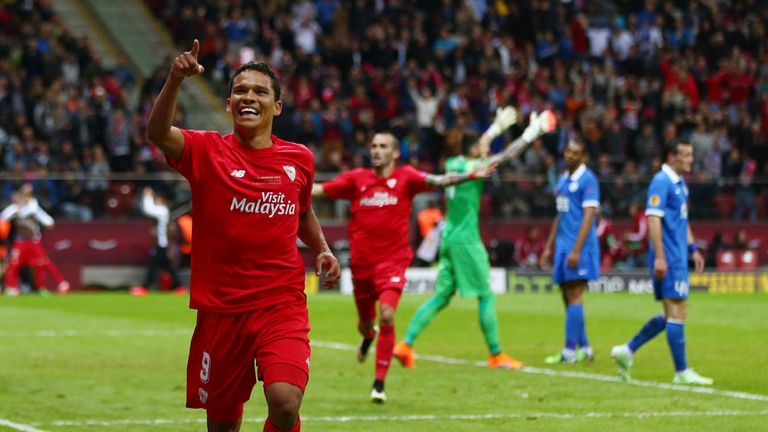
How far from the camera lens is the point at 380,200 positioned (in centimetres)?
1339

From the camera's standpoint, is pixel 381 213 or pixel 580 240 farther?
pixel 580 240

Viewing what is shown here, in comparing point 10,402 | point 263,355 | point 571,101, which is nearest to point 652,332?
point 10,402

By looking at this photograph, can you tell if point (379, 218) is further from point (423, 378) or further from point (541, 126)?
point (541, 126)

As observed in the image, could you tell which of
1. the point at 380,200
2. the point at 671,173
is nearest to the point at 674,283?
the point at 671,173

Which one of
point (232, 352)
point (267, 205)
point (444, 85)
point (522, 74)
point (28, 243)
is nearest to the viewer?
point (232, 352)

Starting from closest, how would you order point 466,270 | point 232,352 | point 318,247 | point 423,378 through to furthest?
1. point 232,352
2. point 318,247
3. point 423,378
4. point 466,270

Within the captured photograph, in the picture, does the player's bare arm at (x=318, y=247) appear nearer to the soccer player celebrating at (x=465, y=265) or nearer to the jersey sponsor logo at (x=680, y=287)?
the jersey sponsor logo at (x=680, y=287)

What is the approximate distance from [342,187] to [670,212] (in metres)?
3.09

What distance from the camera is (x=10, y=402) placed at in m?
12.1

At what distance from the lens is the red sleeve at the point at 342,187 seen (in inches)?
532

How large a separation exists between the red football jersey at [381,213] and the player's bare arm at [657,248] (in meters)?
2.11

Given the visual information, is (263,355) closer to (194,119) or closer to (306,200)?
(306,200)

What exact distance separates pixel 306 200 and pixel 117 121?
75.5 ft

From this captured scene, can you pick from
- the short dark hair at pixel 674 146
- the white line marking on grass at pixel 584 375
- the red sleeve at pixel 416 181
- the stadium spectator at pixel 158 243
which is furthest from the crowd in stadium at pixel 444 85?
the short dark hair at pixel 674 146
